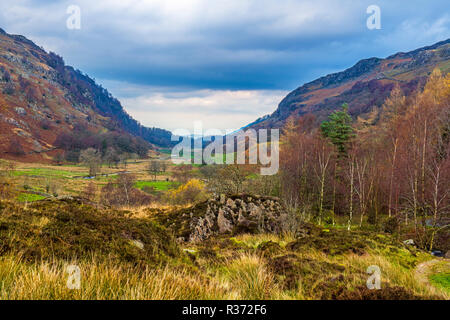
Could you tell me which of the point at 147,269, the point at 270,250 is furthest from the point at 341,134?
the point at 147,269

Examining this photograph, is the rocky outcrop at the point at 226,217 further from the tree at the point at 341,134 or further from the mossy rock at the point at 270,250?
the tree at the point at 341,134

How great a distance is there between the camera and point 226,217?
14.2 metres

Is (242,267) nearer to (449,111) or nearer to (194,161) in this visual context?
(449,111)

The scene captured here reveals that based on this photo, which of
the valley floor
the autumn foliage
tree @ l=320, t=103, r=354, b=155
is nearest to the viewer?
the valley floor

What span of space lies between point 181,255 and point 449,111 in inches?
1203

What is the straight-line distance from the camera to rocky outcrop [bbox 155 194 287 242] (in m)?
13.3

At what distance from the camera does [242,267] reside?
5.14 m

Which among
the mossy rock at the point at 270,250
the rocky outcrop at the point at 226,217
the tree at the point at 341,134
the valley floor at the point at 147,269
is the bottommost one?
the rocky outcrop at the point at 226,217

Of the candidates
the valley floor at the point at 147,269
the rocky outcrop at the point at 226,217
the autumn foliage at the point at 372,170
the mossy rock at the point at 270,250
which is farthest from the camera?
the autumn foliage at the point at 372,170

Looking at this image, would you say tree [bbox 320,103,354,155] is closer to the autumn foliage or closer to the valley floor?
the autumn foliage

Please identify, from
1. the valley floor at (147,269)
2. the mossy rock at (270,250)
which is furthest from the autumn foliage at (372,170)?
the valley floor at (147,269)

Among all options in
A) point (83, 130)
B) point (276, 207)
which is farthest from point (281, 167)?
point (83, 130)

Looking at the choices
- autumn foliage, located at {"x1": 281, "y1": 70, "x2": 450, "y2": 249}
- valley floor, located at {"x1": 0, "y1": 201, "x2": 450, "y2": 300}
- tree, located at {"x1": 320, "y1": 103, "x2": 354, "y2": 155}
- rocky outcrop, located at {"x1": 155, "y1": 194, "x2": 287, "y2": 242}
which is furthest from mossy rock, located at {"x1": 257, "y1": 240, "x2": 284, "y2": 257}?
tree, located at {"x1": 320, "y1": 103, "x2": 354, "y2": 155}

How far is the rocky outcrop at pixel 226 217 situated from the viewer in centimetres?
1334
